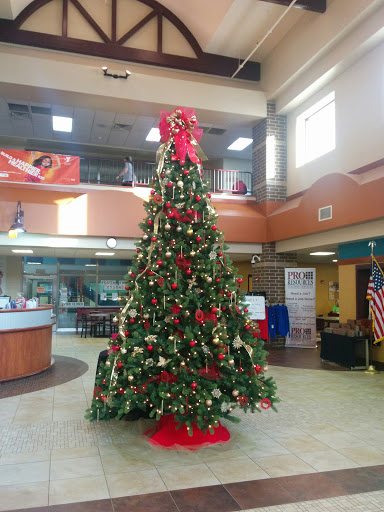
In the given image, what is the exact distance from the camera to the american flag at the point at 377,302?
7801 millimetres

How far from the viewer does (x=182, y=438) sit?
13.6ft

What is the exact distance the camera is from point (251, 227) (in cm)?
1141

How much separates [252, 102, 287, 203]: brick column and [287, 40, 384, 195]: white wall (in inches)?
56.5

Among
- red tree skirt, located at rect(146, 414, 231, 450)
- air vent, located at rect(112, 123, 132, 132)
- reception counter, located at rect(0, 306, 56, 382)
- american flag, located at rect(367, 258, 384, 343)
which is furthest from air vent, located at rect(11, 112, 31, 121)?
red tree skirt, located at rect(146, 414, 231, 450)

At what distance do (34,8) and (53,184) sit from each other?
424 cm

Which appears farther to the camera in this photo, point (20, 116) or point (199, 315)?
point (20, 116)

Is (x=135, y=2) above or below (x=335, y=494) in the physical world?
above

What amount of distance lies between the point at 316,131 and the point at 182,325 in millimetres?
8027

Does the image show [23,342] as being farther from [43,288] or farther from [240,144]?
[240,144]

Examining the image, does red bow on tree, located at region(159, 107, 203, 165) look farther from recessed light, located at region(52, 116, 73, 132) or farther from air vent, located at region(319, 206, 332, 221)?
recessed light, located at region(52, 116, 73, 132)

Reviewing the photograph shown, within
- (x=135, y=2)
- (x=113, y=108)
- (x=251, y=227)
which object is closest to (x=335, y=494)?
(x=251, y=227)

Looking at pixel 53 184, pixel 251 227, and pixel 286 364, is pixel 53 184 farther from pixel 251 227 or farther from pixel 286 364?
pixel 286 364

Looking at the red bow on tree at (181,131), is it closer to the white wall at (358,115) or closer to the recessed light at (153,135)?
the white wall at (358,115)

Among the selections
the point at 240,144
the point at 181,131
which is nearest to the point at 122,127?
the point at 240,144
